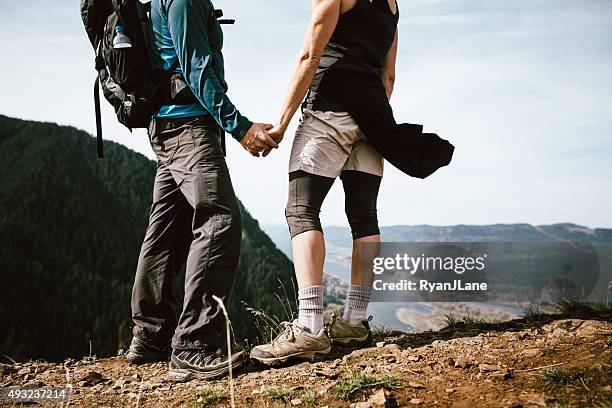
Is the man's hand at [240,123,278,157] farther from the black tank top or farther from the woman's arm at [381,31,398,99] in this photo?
the woman's arm at [381,31,398,99]

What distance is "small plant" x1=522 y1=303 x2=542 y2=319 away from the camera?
4504mm

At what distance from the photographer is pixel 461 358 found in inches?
126

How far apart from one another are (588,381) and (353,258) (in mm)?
1441

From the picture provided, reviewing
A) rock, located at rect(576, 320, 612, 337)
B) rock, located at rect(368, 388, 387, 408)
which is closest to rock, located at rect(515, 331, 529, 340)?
rock, located at rect(576, 320, 612, 337)

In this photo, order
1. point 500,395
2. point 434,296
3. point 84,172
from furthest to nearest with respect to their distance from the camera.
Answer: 1. point 84,172
2. point 434,296
3. point 500,395

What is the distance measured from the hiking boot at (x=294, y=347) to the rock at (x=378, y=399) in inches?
25.7

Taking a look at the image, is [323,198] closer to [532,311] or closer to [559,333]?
[559,333]

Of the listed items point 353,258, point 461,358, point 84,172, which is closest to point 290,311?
point 353,258

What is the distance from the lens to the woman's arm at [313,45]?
3.24 metres

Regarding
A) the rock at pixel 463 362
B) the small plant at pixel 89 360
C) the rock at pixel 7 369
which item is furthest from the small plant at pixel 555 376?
the rock at pixel 7 369

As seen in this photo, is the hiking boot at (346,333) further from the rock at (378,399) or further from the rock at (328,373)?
the rock at (378,399)

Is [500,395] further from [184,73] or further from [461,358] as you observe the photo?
[184,73]

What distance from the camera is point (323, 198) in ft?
11.3

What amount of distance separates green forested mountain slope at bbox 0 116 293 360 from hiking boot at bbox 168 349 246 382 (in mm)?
39462
